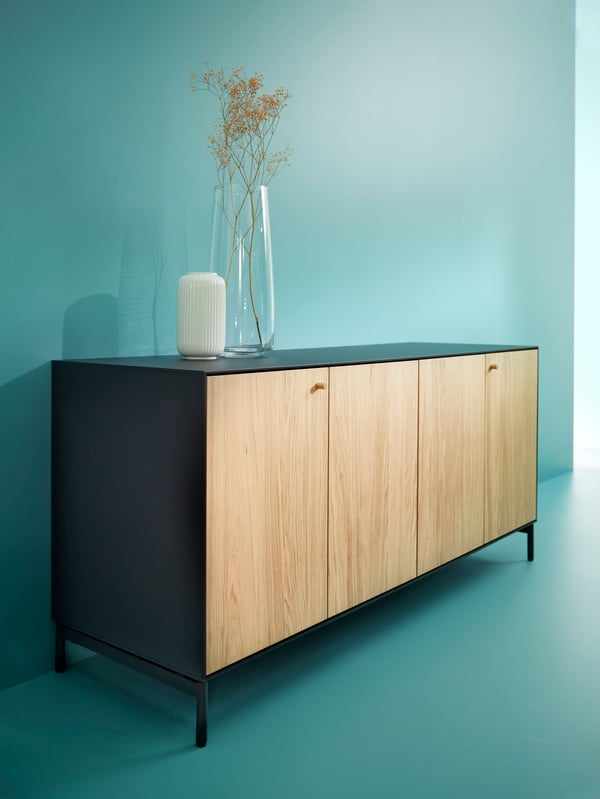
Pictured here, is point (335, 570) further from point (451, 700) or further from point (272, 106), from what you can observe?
point (272, 106)

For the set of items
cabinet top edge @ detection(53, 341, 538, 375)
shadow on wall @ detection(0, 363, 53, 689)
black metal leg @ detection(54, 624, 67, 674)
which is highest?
cabinet top edge @ detection(53, 341, 538, 375)

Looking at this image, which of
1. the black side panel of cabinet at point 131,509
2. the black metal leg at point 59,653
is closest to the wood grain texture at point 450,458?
the black side panel of cabinet at point 131,509

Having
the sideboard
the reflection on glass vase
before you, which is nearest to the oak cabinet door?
the sideboard

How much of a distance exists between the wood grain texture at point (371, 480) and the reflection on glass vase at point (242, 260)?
0.36 metres

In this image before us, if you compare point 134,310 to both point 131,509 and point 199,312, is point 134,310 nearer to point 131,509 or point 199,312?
point 199,312

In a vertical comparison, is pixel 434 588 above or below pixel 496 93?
below

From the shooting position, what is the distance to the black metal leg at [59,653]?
2.37 m

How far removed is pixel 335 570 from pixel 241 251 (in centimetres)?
100

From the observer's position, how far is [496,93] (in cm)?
461

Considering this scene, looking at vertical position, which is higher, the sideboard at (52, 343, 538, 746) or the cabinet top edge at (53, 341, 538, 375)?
the cabinet top edge at (53, 341, 538, 375)

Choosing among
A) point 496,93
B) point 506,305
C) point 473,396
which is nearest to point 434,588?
point 473,396

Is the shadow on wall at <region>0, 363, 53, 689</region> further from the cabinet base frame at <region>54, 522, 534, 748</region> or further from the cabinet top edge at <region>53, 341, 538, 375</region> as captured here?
the cabinet top edge at <region>53, 341, 538, 375</region>

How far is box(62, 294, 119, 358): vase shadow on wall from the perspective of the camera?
237cm

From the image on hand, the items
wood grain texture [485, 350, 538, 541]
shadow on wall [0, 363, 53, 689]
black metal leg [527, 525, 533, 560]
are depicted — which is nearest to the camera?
shadow on wall [0, 363, 53, 689]
